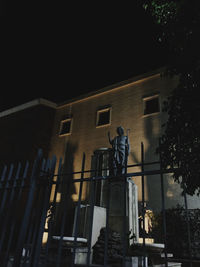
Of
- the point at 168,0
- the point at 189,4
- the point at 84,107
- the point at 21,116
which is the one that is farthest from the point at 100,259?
the point at 21,116

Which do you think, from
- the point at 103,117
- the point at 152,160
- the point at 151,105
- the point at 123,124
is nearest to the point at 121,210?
the point at 152,160

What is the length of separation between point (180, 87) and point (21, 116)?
17.1m

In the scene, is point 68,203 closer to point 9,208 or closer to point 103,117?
point 103,117

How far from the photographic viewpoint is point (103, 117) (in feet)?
52.6

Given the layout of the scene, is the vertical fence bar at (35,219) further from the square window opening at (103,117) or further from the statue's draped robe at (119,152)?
the square window opening at (103,117)

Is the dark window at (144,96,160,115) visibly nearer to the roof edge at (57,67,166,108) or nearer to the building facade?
the building facade

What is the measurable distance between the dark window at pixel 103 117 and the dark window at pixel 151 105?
2.75m

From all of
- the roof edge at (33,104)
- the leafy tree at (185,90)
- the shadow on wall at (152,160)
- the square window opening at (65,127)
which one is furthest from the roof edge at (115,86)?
the leafy tree at (185,90)

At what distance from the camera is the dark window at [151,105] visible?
14084mm

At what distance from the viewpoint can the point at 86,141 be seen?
619 inches

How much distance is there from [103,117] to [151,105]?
3.54 meters

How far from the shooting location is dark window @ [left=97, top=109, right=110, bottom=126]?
15.7 meters

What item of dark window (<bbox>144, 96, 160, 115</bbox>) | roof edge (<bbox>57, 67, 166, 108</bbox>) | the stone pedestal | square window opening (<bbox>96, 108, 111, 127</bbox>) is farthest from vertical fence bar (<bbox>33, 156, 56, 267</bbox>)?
roof edge (<bbox>57, 67, 166, 108</bbox>)

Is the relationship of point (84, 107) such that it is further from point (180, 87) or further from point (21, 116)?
point (180, 87)
